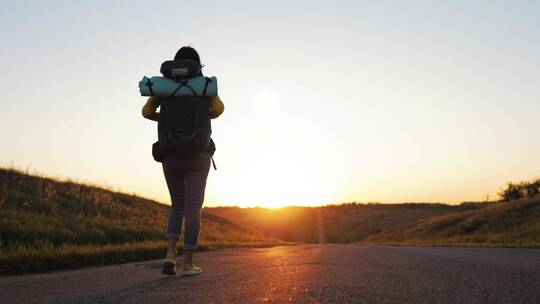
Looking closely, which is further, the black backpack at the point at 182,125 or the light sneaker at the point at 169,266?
the black backpack at the point at 182,125

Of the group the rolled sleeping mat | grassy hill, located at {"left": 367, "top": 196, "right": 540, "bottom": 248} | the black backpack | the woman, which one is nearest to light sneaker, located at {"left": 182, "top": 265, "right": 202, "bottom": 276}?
the woman

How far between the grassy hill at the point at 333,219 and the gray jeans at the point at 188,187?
44.5 m

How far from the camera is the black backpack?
5699mm

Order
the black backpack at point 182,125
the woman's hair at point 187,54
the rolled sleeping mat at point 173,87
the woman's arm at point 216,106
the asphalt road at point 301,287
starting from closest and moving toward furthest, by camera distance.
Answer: the asphalt road at point 301,287 < the black backpack at point 182,125 < the rolled sleeping mat at point 173,87 < the woman's arm at point 216,106 < the woman's hair at point 187,54

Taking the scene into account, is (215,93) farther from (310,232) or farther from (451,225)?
(310,232)

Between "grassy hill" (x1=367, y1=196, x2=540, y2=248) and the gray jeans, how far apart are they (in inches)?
716

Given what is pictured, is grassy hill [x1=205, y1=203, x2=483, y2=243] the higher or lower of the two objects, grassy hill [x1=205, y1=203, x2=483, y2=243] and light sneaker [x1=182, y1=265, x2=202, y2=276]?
the higher

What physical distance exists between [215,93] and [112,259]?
4.22 m

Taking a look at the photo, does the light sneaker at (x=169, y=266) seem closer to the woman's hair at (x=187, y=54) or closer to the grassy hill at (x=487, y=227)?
the woman's hair at (x=187, y=54)

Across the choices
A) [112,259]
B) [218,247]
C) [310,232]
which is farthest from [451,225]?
[310,232]

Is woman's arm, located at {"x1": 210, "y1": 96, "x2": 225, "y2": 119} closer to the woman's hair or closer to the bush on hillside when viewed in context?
the woman's hair

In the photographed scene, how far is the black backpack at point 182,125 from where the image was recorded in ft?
18.7

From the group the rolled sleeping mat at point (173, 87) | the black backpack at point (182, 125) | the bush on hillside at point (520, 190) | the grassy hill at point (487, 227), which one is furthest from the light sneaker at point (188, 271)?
the bush on hillside at point (520, 190)

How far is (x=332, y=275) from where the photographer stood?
5227 mm
